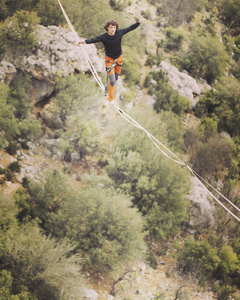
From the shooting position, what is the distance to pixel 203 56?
3962 centimetres

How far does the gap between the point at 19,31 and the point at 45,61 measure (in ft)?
10.0

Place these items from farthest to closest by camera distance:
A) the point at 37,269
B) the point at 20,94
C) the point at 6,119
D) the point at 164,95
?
the point at 164,95 → the point at 20,94 → the point at 6,119 → the point at 37,269

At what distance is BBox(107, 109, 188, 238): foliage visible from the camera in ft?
66.9

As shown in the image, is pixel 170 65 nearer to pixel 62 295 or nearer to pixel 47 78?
pixel 47 78

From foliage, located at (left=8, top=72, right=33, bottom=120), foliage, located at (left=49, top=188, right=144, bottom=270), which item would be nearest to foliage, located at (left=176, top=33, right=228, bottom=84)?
foliage, located at (left=8, top=72, right=33, bottom=120)

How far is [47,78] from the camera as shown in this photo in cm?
2336

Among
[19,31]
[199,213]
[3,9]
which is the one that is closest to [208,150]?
[199,213]

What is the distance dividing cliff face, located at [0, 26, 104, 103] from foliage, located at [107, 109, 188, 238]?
7856mm

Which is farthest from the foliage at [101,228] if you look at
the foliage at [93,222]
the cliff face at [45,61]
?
the cliff face at [45,61]

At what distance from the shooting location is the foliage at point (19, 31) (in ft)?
73.5

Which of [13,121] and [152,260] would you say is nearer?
[152,260]

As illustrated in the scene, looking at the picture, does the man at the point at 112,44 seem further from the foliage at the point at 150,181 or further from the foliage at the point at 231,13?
the foliage at the point at 231,13

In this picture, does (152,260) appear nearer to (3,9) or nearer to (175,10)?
(3,9)

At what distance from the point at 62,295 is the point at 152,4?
44372 millimetres
